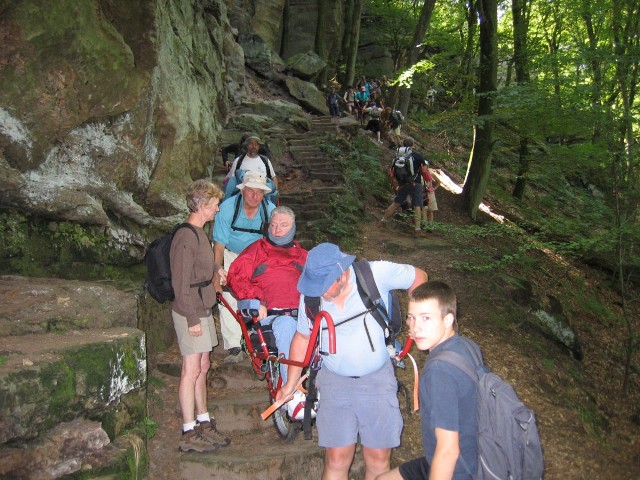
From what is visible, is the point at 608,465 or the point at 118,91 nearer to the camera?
the point at 118,91

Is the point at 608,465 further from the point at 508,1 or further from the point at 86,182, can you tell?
the point at 508,1

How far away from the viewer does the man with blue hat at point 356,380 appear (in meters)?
3.28

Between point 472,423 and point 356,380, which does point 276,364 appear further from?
point 472,423

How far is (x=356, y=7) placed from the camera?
21.8 metres

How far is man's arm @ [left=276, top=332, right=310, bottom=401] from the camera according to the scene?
11.2 feet

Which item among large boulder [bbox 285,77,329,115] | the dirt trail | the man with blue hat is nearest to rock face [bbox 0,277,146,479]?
the dirt trail

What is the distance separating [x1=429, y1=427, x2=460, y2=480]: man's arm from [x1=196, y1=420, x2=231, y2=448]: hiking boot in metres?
2.61

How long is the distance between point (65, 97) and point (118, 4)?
1628mm

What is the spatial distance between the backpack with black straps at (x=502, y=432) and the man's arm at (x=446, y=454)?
5.3 inches

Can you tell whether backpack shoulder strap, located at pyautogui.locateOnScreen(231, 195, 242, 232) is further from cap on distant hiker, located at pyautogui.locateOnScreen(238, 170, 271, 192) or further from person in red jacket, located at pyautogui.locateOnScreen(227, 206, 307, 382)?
person in red jacket, located at pyautogui.locateOnScreen(227, 206, 307, 382)

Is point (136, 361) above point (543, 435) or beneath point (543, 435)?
above

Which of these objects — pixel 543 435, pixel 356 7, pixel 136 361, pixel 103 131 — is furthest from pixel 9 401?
pixel 356 7

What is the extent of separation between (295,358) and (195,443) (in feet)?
5.09

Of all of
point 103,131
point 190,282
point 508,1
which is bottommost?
point 190,282
